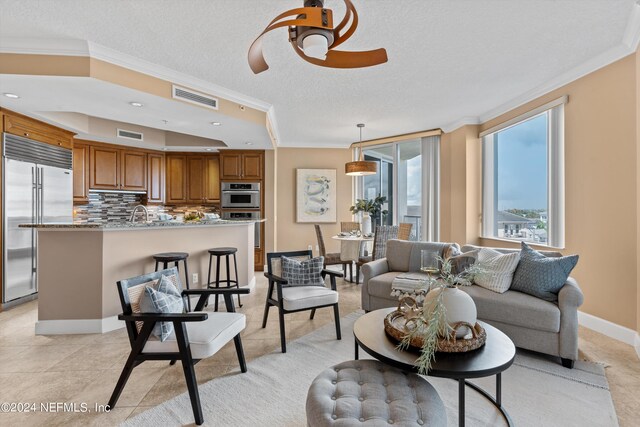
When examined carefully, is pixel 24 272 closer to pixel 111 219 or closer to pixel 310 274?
pixel 111 219

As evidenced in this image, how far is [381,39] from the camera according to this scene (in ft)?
8.88

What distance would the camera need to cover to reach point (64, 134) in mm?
4785

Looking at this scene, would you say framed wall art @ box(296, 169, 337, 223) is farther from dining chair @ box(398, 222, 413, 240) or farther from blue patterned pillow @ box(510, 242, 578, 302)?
blue patterned pillow @ box(510, 242, 578, 302)

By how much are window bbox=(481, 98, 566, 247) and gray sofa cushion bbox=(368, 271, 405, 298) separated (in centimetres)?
209

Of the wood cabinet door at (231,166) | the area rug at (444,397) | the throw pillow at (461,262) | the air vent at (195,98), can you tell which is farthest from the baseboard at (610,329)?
the wood cabinet door at (231,166)

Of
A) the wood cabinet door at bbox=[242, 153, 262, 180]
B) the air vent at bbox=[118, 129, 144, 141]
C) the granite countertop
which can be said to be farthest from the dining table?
the air vent at bbox=[118, 129, 144, 141]

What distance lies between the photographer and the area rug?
1805mm

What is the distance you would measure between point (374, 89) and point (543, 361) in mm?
3259

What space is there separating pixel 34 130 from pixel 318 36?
4616 mm

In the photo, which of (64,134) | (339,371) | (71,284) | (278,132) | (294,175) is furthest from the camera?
(294,175)

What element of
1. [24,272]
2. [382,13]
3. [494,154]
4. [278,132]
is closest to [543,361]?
[382,13]

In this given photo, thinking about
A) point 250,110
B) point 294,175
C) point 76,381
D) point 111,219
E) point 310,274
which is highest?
point 250,110

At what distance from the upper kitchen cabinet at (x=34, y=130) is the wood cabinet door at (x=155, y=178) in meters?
1.35

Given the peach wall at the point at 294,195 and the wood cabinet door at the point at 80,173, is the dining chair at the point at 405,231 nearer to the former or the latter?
the peach wall at the point at 294,195
